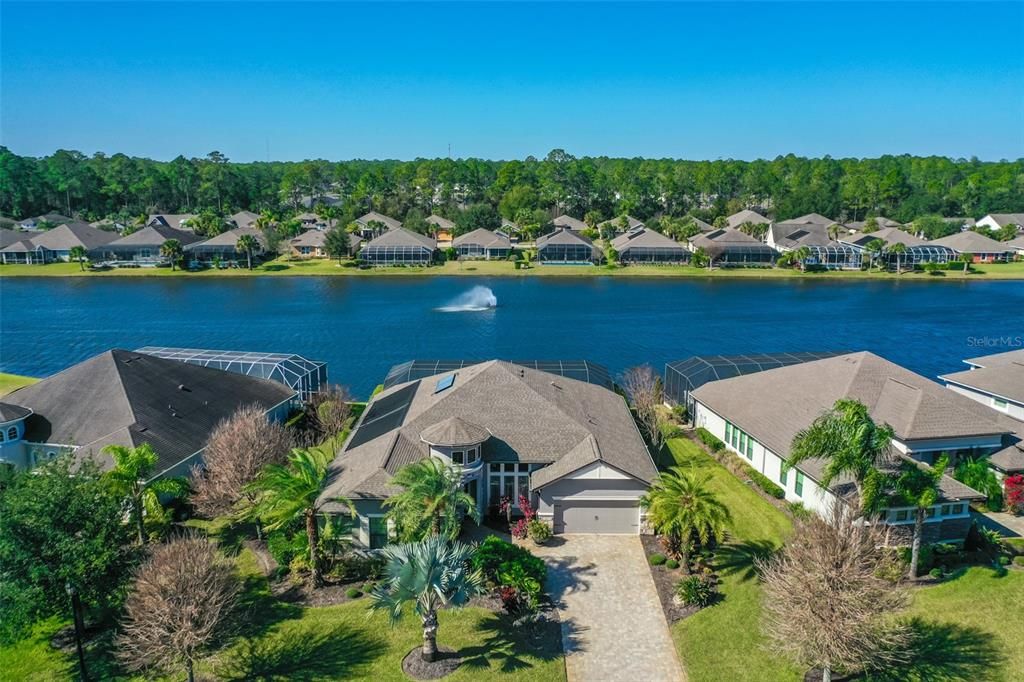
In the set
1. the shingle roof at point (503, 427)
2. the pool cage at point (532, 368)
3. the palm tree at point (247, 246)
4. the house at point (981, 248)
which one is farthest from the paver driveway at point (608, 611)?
the house at point (981, 248)

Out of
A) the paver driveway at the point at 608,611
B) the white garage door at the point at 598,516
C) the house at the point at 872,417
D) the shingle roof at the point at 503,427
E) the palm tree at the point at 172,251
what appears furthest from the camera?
the palm tree at the point at 172,251

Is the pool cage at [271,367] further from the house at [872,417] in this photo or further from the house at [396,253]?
the house at [396,253]

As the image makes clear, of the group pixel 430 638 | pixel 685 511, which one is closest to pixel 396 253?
pixel 685 511

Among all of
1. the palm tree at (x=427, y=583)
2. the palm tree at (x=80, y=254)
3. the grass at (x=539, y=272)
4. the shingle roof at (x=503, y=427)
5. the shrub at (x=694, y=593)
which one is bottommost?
the shrub at (x=694, y=593)

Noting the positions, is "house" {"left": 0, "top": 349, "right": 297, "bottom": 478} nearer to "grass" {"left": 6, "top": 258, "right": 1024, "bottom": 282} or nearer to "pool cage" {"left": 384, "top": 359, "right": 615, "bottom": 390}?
→ "pool cage" {"left": 384, "top": 359, "right": 615, "bottom": 390}

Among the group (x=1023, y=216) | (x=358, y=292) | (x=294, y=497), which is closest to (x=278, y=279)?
(x=358, y=292)

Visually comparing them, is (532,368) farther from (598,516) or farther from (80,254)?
(80,254)

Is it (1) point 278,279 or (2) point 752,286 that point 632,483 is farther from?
(1) point 278,279

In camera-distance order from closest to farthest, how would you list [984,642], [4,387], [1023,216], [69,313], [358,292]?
[984,642] < [4,387] < [69,313] < [358,292] < [1023,216]
